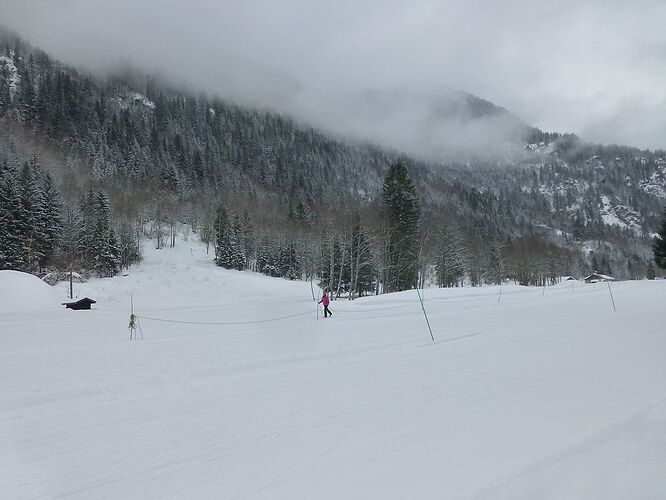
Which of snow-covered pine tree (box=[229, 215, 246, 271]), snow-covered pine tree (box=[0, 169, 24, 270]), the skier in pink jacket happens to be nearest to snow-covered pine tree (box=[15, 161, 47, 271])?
snow-covered pine tree (box=[0, 169, 24, 270])

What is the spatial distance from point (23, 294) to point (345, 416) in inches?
1440

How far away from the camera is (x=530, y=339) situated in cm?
1386

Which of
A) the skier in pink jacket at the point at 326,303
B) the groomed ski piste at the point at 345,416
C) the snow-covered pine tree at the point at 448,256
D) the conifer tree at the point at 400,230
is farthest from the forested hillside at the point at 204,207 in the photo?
the groomed ski piste at the point at 345,416

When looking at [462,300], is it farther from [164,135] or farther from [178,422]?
[164,135]

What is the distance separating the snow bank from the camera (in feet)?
104

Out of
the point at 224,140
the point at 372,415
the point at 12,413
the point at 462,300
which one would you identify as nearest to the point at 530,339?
the point at 372,415

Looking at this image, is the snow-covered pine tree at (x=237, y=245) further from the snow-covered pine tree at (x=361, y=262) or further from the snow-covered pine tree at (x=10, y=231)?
the snow-covered pine tree at (x=361, y=262)

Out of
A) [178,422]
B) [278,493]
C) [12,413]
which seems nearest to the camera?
[278,493]

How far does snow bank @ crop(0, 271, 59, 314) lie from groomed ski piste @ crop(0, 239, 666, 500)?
67.4 feet

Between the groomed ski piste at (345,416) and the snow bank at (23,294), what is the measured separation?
67.4 ft

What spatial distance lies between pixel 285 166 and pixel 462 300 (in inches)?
6326

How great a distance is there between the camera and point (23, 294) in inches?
1307

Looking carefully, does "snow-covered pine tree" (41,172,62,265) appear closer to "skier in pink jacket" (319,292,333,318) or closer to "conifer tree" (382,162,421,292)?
"conifer tree" (382,162,421,292)

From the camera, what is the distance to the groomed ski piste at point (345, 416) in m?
4.52
